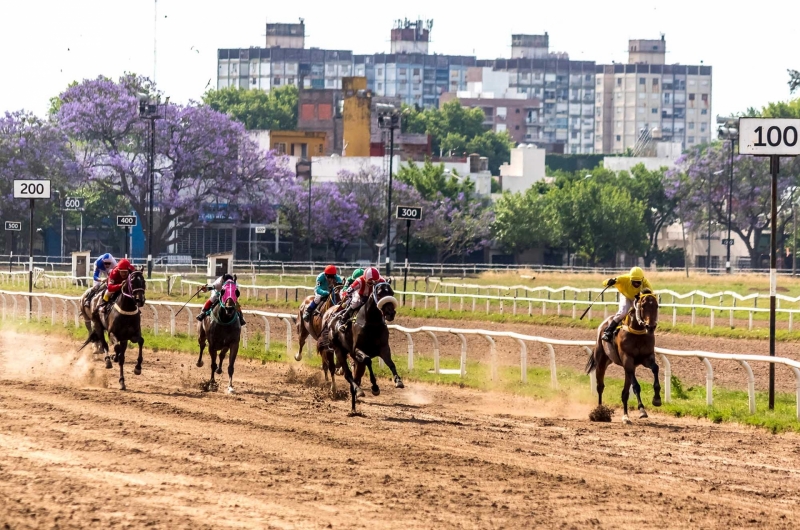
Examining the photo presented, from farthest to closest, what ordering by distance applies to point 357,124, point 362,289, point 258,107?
point 258,107
point 357,124
point 362,289

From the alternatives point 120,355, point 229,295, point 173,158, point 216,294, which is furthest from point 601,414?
point 173,158

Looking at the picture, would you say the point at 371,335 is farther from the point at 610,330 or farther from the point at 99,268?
the point at 99,268

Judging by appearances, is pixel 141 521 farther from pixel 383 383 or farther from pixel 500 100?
pixel 500 100

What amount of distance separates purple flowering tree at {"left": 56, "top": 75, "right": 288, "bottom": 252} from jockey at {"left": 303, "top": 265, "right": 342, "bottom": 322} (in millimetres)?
50178

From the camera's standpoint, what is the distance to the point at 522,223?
258 ft

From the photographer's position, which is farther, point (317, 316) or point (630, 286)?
point (317, 316)

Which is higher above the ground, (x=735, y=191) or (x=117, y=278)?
(x=735, y=191)

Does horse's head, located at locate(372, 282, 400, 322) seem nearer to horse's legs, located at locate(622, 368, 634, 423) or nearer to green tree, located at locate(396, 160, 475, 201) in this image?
horse's legs, located at locate(622, 368, 634, 423)

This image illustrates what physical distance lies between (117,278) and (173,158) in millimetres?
52307

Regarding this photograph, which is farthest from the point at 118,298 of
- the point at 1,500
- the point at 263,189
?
the point at 263,189

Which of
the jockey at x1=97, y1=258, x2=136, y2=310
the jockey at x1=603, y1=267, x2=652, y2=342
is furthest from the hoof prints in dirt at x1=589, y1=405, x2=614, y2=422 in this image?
the jockey at x1=97, y1=258, x2=136, y2=310

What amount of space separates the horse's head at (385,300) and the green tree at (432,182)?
60.8 metres

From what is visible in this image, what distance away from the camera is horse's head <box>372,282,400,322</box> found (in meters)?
16.0

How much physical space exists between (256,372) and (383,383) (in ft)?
9.43
